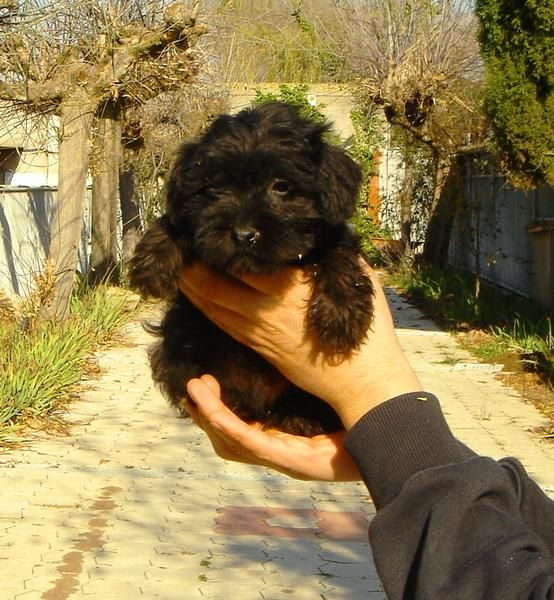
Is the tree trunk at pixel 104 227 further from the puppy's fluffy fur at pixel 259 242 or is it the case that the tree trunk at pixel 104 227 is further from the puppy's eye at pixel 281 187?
the puppy's eye at pixel 281 187

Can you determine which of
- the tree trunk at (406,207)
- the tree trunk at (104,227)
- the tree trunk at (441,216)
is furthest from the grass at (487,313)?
the tree trunk at (104,227)

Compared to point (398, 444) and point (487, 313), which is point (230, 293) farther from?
point (487, 313)

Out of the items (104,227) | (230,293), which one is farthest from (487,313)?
(230,293)

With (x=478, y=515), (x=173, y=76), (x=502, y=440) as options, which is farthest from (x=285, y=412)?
(x=173, y=76)

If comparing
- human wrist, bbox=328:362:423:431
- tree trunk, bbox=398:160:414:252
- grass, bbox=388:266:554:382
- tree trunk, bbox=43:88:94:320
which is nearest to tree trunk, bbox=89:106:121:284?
tree trunk, bbox=43:88:94:320

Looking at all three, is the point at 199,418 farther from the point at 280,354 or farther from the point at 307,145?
the point at 307,145

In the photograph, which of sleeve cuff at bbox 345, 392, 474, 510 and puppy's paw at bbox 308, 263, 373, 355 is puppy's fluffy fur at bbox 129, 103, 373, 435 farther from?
sleeve cuff at bbox 345, 392, 474, 510
